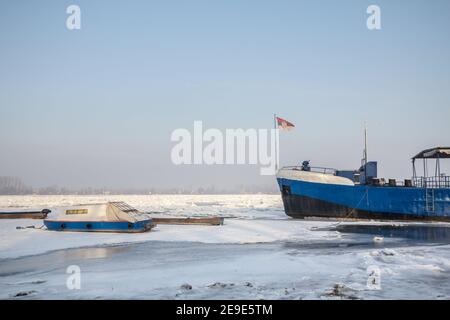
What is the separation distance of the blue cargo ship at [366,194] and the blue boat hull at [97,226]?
50.9 feet

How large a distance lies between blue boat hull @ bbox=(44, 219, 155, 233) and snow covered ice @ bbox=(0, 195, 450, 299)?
64.1 inches

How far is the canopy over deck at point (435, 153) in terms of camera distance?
30016 mm

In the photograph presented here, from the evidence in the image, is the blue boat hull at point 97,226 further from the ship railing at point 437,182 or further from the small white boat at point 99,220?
the ship railing at point 437,182

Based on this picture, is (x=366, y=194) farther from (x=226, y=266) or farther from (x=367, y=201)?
(x=226, y=266)

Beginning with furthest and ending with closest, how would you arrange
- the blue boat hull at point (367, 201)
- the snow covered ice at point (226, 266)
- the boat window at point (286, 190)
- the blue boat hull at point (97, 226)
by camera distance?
the boat window at point (286, 190) < the blue boat hull at point (367, 201) < the blue boat hull at point (97, 226) < the snow covered ice at point (226, 266)

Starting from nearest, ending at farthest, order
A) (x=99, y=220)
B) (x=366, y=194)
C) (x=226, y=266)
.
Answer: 1. (x=226, y=266)
2. (x=99, y=220)
3. (x=366, y=194)

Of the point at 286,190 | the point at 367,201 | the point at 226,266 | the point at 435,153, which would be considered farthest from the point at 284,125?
the point at 226,266

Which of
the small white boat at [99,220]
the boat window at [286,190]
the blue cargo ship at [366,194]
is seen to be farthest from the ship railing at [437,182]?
the small white boat at [99,220]

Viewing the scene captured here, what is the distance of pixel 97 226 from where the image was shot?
69.5 ft

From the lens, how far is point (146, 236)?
771 inches

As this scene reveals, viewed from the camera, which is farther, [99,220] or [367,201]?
[367,201]

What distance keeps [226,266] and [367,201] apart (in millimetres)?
22389
